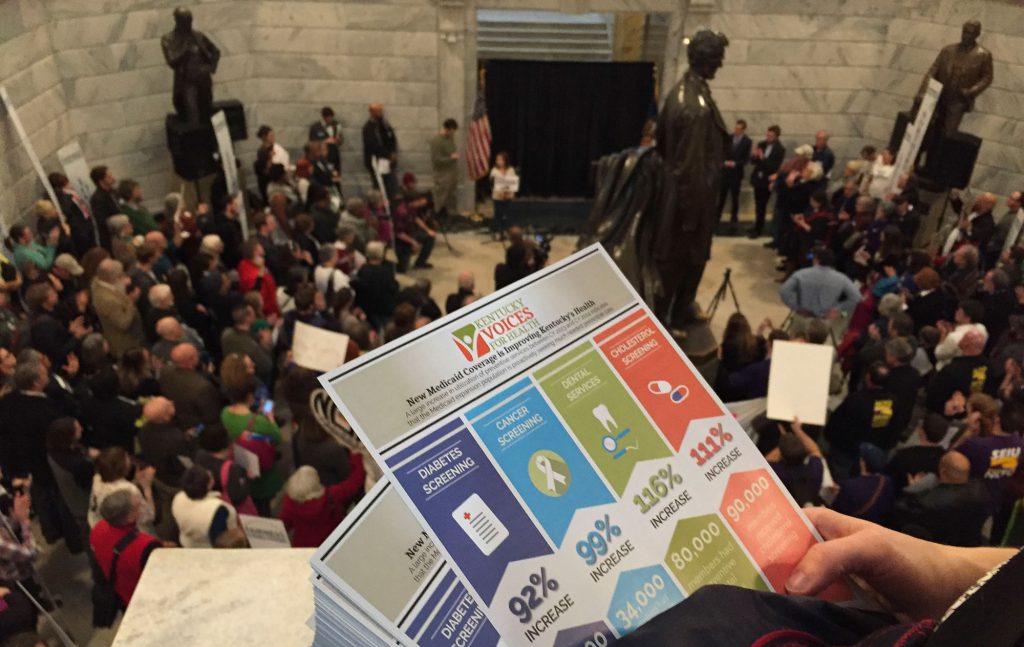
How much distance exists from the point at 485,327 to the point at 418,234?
9.06m

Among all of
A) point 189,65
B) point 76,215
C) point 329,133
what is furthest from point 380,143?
point 76,215

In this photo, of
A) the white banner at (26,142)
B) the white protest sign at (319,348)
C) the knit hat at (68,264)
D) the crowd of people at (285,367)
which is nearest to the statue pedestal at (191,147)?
the crowd of people at (285,367)

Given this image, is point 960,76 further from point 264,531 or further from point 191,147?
point 264,531

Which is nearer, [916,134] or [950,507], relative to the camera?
[950,507]

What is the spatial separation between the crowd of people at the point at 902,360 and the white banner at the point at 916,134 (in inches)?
3.9

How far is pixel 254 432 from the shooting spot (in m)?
5.09

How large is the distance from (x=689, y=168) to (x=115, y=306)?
469cm

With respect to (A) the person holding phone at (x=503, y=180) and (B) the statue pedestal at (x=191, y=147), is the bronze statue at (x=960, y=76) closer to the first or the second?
(A) the person holding phone at (x=503, y=180)

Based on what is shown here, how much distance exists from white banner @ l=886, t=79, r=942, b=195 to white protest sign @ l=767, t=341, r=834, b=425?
5.64m

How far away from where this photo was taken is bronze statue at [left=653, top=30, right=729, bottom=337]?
5902 mm

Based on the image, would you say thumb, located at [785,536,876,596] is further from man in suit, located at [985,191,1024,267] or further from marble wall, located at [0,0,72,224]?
marble wall, located at [0,0,72,224]

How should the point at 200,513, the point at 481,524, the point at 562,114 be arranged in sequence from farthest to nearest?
the point at 562,114 < the point at 200,513 < the point at 481,524

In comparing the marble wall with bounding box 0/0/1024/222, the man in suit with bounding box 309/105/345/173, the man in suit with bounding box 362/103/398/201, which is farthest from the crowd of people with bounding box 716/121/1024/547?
the man in suit with bounding box 309/105/345/173

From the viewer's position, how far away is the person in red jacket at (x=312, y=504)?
14.7 feet
